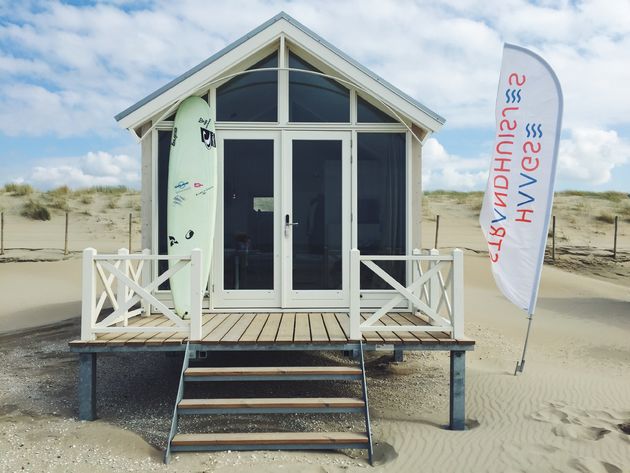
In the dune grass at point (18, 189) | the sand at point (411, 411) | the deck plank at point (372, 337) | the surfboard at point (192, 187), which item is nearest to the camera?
the sand at point (411, 411)

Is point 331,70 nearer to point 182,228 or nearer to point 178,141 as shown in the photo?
point 178,141

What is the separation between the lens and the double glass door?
23.9 feet

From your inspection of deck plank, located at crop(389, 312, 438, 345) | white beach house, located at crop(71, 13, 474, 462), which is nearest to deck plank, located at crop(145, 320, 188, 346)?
white beach house, located at crop(71, 13, 474, 462)

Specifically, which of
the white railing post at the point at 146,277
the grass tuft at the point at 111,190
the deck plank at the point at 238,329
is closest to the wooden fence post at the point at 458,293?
the deck plank at the point at 238,329

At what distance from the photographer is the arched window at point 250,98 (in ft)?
24.0

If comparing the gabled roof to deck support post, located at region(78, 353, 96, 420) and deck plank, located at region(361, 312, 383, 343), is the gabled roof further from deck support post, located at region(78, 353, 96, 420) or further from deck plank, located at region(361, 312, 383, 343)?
deck support post, located at region(78, 353, 96, 420)

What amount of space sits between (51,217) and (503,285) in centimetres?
2463

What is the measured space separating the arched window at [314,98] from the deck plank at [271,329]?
2470mm

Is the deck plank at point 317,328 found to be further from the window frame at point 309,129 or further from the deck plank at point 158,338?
the deck plank at point 158,338

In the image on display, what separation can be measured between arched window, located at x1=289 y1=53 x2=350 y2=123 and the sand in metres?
3.43

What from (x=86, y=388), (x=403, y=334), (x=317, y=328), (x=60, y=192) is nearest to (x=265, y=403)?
(x=317, y=328)

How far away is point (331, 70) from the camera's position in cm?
729

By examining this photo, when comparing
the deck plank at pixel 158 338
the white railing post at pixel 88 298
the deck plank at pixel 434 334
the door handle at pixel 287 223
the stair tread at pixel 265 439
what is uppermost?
the door handle at pixel 287 223

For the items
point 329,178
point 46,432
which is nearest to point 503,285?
point 329,178
